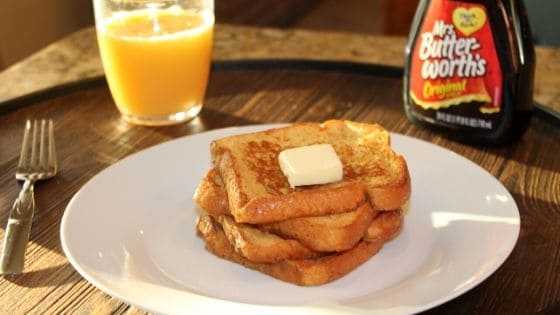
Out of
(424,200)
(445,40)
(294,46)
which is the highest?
(445,40)

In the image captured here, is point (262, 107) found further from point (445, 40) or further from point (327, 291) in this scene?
point (327, 291)

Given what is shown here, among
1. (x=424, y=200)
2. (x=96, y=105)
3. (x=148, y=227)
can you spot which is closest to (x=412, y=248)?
(x=424, y=200)

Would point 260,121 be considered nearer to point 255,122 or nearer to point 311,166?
point 255,122

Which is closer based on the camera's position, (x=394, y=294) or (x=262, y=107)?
(x=394, y=294)

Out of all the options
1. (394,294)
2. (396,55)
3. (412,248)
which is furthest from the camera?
(396,55)

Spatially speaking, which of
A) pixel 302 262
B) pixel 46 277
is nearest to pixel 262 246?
pixel 302 262

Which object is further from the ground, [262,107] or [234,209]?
[234,209]
